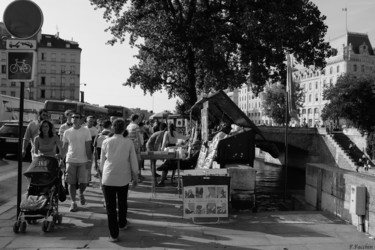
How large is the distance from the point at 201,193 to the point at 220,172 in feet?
1.94

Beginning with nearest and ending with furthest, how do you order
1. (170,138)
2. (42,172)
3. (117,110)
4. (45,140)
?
(42,172) < (45,140) < (170,138) < (117,110)

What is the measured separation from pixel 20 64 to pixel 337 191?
588 centimetres

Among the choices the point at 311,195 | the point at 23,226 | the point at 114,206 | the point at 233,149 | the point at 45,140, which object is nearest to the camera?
the point at 114,206

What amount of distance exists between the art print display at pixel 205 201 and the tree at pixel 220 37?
1315 centimetres

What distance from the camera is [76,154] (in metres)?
8.04

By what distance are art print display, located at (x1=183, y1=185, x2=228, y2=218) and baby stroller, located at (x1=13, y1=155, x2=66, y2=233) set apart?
83.7 inches

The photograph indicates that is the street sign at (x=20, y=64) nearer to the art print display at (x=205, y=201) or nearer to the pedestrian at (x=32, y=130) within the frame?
the pedestrian at (x=32, y=130)

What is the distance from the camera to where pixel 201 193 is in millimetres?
7438

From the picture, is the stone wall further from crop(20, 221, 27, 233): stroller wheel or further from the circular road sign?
the circular road sign

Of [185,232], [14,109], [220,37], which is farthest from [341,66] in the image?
[185,232]

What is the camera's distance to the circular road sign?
6.56m

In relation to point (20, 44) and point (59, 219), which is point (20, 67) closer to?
point (20, 44)

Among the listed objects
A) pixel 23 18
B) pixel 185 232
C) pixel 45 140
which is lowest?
pixel 185 232

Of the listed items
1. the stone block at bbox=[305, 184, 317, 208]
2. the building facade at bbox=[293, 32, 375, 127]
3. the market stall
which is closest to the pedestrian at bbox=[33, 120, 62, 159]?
the market stall
